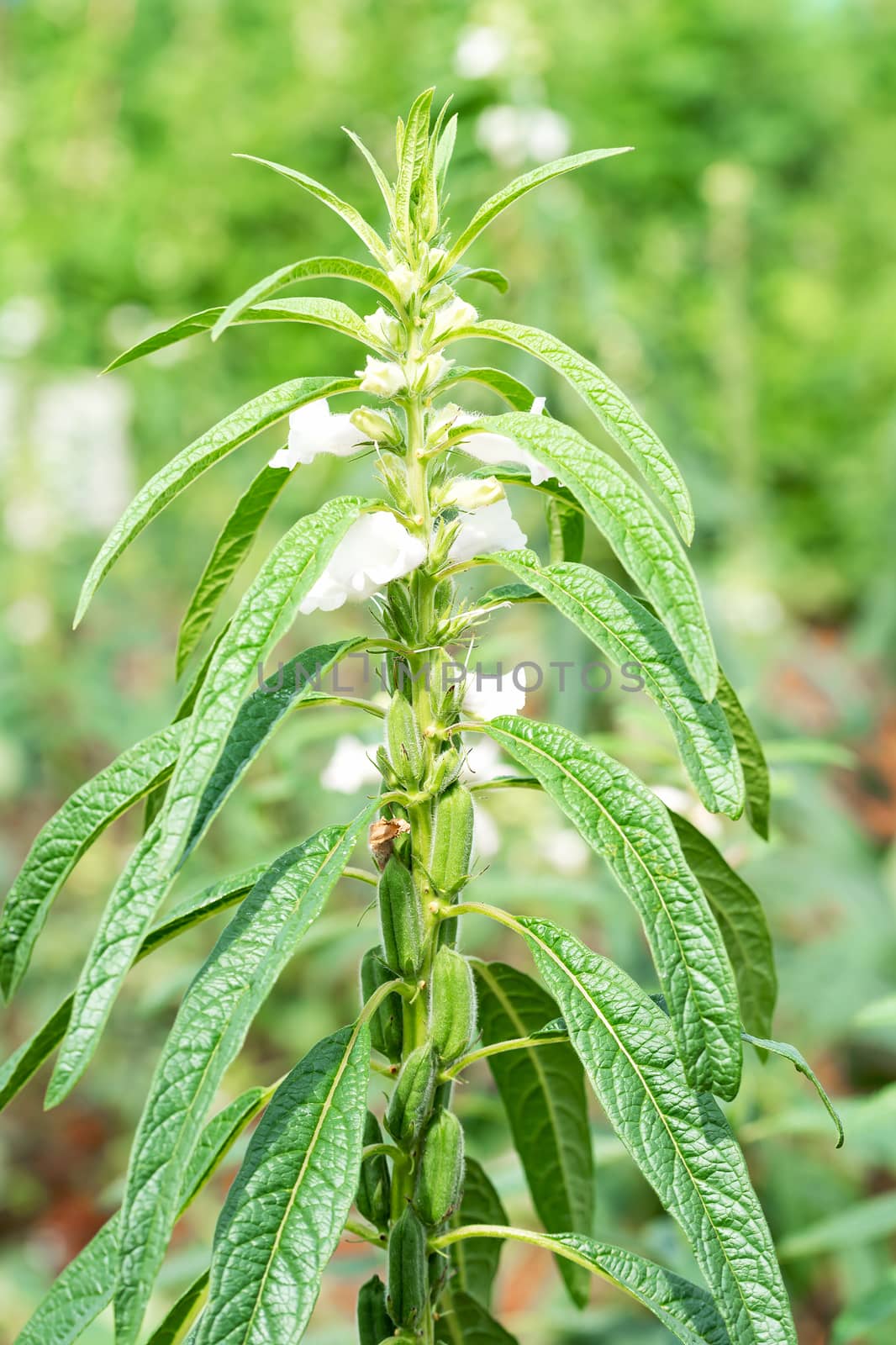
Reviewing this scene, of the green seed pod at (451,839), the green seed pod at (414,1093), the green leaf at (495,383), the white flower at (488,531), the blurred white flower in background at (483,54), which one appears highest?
the blurred white flower in background at (483,54)

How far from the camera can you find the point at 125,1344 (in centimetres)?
50

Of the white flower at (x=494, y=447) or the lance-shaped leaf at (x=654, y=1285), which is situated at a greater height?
the white flower at (x=494, y=447)

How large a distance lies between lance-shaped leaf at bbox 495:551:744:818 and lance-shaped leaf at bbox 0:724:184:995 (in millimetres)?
214

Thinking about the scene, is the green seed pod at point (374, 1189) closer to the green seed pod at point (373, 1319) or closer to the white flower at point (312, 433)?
the green seed pod at point (373, 1319)

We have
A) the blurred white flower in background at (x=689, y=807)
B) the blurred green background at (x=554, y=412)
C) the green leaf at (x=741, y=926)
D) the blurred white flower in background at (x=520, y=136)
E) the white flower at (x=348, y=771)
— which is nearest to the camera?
the green leaf at (x=741, y=926)

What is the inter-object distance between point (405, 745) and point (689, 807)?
63 centimetres

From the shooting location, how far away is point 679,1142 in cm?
58

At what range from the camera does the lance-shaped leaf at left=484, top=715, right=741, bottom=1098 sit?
0.55 meters

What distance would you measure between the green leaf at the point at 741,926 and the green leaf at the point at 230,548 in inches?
11.6

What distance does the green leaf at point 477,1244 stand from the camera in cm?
80

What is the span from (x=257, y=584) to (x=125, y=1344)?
12.8 inches

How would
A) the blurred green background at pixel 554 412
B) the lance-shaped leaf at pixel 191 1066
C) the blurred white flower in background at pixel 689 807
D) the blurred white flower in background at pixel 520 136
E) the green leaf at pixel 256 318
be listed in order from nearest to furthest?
the lance-shaped leaf at pixel 191 1066 → the green leaf at pixel 256 318 → the blurred white flower in background at pixel 689 807 → the blurred green background at pixel 554 412 → the blurred white flower in background at pixel 520 136

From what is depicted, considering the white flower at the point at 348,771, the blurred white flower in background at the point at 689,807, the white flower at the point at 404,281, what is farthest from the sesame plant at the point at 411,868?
the blurred white flower in background at the point at 689,807

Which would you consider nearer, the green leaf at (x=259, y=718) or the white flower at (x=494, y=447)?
the green leaf at (x=259, y=718)
